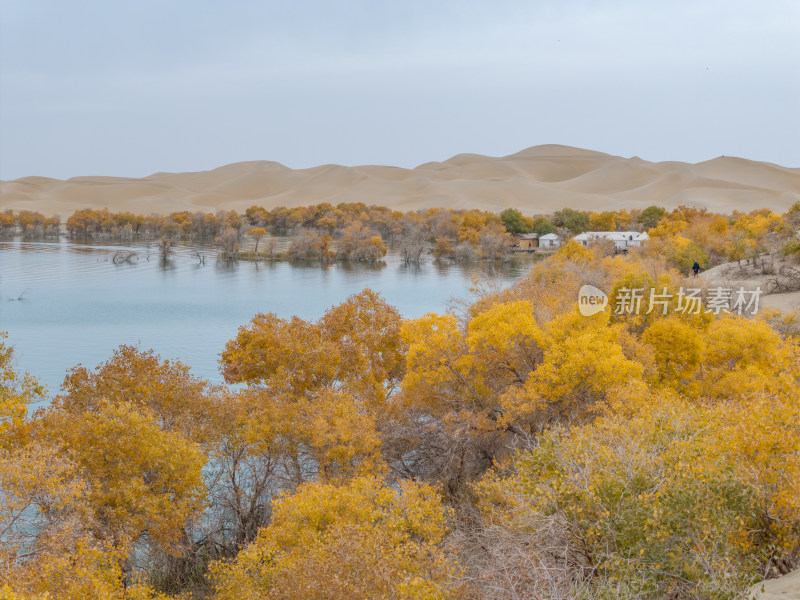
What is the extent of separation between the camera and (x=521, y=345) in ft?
52.9

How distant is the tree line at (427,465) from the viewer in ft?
27.0

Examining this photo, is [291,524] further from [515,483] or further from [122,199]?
[122,199]

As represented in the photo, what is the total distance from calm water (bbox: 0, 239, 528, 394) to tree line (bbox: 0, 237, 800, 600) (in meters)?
8.97

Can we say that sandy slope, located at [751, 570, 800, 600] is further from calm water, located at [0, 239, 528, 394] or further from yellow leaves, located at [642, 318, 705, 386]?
→ calm water, located at [0, 239, 528, 394]

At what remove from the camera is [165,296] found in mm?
46781

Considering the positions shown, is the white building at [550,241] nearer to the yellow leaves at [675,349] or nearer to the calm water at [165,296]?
the calm water at [165,296]

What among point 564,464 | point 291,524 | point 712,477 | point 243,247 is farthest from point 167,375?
point 243,247

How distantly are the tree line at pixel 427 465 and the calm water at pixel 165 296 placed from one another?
8.97 metres

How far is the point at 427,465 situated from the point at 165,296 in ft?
114

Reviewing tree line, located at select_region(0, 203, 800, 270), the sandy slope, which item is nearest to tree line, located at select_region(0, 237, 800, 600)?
the sandy slope

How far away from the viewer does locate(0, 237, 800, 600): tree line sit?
27.0 feet

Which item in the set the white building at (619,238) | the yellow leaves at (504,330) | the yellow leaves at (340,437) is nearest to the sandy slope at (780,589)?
the yellow leaves at (340,437)

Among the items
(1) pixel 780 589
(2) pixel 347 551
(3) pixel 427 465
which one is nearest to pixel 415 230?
(3) pixel 427 465

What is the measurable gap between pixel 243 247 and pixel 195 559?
69.8m
